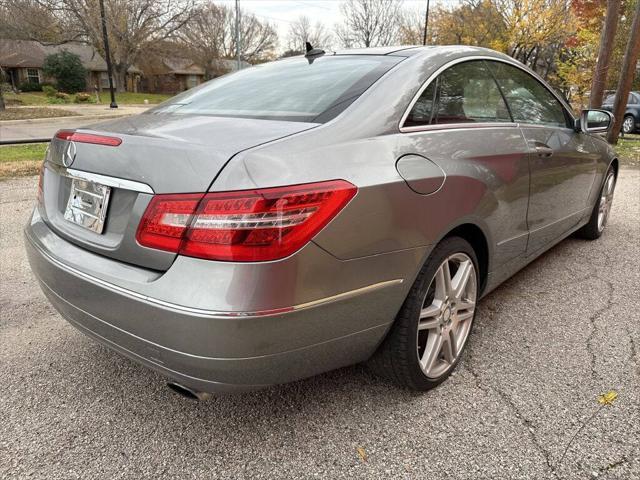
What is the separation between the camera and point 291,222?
152 cm

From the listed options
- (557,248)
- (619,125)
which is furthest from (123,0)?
(557,248)

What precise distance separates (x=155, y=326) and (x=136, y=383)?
0.85 m

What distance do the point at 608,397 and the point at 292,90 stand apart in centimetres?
200

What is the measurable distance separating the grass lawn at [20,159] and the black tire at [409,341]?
7245mm

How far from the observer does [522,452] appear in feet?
6.06

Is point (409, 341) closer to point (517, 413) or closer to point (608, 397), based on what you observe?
point (517, 413)

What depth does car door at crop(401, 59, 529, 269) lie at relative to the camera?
81.7 inches

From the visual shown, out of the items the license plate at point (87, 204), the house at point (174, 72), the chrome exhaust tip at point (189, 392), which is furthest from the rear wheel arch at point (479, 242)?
the house at point (174, 72)

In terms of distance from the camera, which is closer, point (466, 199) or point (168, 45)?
point (466, 199)

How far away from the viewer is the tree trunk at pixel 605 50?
1060 cm

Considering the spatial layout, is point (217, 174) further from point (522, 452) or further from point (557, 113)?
point (557, 113)

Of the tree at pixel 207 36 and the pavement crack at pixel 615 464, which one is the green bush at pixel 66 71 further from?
the pavement crack at pixel 615 464

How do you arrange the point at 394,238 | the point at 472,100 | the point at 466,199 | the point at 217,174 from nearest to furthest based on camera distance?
the point at 217,174 < the point at 394,238 < the point at 466,199 < the point at 472,100

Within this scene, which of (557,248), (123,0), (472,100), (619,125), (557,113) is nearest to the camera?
(472,100)
